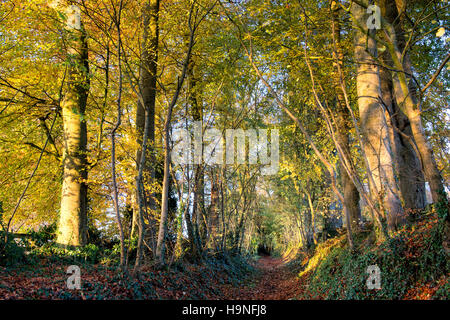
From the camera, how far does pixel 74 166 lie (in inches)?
344

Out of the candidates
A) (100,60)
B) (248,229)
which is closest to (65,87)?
(100,60)

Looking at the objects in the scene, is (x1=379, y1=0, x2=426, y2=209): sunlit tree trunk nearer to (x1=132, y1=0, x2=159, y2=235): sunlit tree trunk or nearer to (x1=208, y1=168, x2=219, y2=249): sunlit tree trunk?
(x1=132, y1=0, x2=159, y2=235): sunlit tree trunk

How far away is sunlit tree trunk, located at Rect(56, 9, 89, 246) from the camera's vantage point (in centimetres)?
822

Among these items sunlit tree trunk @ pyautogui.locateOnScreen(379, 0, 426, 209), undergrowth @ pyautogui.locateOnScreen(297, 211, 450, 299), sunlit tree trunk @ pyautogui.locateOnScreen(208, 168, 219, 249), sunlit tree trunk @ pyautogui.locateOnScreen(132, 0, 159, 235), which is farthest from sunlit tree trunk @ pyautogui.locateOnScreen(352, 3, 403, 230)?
sunlit tree trunk @ pyautogui.locateOnScreen(208, 168, 219, 249)

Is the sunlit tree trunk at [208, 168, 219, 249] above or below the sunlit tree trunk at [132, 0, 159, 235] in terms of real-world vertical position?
below

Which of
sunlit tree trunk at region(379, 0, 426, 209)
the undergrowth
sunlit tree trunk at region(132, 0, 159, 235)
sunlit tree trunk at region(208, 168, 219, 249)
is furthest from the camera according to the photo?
sunlit tree trunk at region(208, 168, 219, 249)

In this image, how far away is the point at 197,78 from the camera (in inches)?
401

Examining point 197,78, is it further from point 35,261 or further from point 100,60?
point 35,261

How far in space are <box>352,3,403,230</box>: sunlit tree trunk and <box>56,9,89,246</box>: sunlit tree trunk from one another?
749 cm

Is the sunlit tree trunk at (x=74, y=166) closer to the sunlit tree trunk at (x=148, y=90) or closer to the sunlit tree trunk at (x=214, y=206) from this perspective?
the sunlit tree trunk at (x=148, y=90)

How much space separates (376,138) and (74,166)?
8.51m

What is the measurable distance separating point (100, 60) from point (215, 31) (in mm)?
4173

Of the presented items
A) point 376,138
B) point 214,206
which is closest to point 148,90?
point 214,206

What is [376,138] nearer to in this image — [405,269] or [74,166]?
[405,269]
